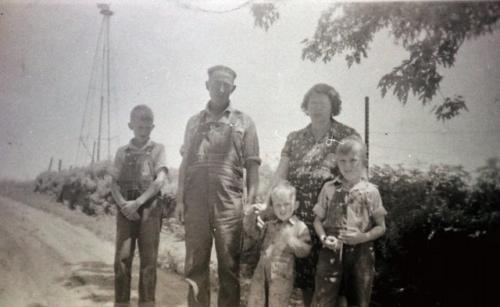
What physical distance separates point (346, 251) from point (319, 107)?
1213 mm

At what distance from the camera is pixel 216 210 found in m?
3.35

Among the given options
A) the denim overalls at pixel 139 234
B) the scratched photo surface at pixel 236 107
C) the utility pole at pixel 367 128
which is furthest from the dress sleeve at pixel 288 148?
the denim overalls at pixel 139 234

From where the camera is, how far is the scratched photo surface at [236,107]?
3.52 metres

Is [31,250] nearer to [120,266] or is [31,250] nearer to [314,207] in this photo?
[120,266]

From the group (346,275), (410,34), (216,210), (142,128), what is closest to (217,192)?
(216,210)

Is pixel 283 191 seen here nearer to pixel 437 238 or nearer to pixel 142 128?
pixel 437 238

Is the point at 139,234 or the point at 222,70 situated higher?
the point at 222,70

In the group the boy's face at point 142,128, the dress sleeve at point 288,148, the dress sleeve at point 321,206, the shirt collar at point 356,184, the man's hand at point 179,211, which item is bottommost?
the man's hand at point 179,211

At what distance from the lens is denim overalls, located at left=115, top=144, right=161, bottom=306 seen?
3574mm

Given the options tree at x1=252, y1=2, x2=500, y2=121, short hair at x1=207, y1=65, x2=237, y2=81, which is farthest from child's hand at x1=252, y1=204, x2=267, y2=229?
tree at x1=252, y1=2, x2=500, y2=121

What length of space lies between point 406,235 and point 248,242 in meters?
1.38

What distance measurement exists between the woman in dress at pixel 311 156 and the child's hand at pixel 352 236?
22cm

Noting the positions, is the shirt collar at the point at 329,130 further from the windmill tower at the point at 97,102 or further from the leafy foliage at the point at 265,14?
the windmill tower at the point at 97,102

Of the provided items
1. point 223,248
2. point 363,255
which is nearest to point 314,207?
point 363,255
